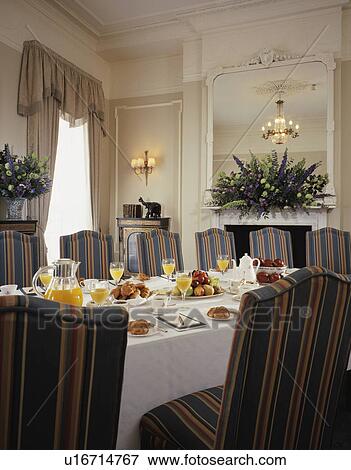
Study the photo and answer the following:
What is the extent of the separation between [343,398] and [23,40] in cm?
419

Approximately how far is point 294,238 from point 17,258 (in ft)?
10.1

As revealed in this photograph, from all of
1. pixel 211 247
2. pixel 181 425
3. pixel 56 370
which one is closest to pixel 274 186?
pixel 211 247

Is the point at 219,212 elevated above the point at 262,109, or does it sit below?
below

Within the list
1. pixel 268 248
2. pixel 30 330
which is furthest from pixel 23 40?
pixel 30 330

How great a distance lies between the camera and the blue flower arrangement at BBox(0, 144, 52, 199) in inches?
137

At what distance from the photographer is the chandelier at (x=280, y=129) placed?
4.56m

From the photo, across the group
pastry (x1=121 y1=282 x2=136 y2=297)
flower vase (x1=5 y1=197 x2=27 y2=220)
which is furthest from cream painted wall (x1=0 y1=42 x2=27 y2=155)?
pastry (x1=121 y1=282 x2=136 y2=297)

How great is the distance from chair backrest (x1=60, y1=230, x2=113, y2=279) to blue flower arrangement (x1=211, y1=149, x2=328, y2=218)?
79.9 inches

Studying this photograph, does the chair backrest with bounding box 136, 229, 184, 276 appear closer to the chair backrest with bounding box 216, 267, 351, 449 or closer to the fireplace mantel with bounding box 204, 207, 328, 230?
the fireplace mantel with bounding box 204, 207, 328, 230

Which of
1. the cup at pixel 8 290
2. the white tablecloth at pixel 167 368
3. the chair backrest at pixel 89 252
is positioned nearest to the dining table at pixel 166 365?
the white tablecloth at pixel 167 368

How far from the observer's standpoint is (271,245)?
10.9ft

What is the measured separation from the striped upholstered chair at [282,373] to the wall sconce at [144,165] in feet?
14.7
